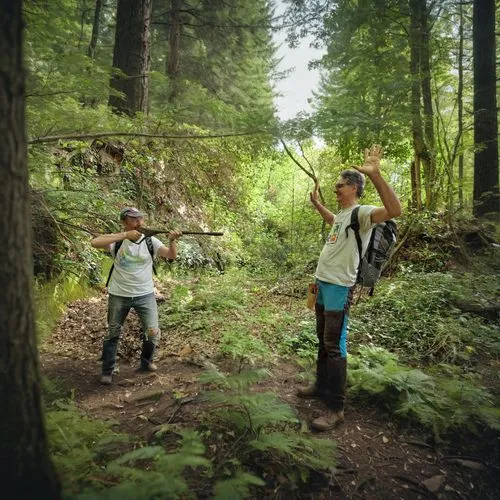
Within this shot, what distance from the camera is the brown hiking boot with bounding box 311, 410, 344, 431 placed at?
3369 mm

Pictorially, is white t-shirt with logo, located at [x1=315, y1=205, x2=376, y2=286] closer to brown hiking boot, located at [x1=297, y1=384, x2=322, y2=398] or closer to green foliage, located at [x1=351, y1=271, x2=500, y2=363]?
brown hiking boot, located at [x1=297, y1=384, x2=322, y2=398]

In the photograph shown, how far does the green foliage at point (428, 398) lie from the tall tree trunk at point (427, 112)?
22.0 ft

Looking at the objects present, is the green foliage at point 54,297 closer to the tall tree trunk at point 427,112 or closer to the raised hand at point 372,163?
the raised hand at point 372,163

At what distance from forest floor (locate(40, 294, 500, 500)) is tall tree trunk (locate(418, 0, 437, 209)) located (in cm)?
690

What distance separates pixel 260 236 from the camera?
13719 millimetres

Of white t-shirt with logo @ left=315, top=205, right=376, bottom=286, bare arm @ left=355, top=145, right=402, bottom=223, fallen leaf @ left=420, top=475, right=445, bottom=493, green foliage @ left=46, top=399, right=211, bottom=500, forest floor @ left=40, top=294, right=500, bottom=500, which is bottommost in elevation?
fallen leaf @ left=420, top=475, right=445, bottom=493

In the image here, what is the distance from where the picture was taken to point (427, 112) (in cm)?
920

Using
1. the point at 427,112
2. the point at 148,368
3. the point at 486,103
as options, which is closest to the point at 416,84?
the point at 427,112

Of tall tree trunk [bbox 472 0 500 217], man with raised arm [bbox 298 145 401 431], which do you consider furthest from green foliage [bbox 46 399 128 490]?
tall tree trunk [bbox 472 0 500 217]

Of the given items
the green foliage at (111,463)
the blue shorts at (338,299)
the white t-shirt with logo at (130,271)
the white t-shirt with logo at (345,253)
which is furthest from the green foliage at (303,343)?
the green foliage at (111,463)

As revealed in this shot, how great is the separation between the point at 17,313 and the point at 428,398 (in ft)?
12.0

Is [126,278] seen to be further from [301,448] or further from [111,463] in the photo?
[301,448]

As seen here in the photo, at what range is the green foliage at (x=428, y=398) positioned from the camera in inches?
133

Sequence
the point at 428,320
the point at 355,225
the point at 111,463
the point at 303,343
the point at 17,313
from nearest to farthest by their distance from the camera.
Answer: the point at 17,313
the point at 111,463
the point at 355,225
the point at 303,343
the point at 428,320
